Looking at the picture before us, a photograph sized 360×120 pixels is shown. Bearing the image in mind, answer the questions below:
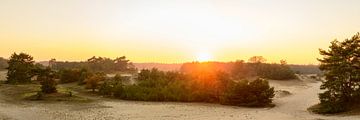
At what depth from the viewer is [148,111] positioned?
30562 millimetres

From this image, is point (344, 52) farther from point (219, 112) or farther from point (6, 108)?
point (6, 108)

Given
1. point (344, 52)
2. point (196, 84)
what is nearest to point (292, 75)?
point (196, 84)

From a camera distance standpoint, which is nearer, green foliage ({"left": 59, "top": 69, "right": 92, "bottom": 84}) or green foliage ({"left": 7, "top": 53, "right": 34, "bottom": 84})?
green foliage ({"left": 7, "top": 53, "right": 34, "bottom": 84})

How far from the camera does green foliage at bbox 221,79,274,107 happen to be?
34.8 meters

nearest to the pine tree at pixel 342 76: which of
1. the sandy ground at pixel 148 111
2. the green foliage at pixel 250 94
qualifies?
the sandy ground at pixel 148 111

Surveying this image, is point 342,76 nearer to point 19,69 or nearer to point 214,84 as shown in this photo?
point 214,84

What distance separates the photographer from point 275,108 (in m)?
33.3

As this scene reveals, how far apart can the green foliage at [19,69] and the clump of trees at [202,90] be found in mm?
12639

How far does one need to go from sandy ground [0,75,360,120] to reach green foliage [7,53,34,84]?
16684 mm

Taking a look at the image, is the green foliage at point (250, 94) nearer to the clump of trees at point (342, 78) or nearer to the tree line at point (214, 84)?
the tree line at point (214, 84)

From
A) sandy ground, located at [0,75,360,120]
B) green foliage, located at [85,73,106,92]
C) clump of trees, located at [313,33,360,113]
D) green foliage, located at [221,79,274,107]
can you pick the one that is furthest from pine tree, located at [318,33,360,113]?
green foliage, located at [85,73,106,92]

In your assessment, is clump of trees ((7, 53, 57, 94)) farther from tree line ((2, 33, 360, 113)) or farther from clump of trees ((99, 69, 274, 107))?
clump of trees ((99, 69, 274, 107))

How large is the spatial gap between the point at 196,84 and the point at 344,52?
12322 millimetres

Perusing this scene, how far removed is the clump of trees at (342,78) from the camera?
30.1 meters
